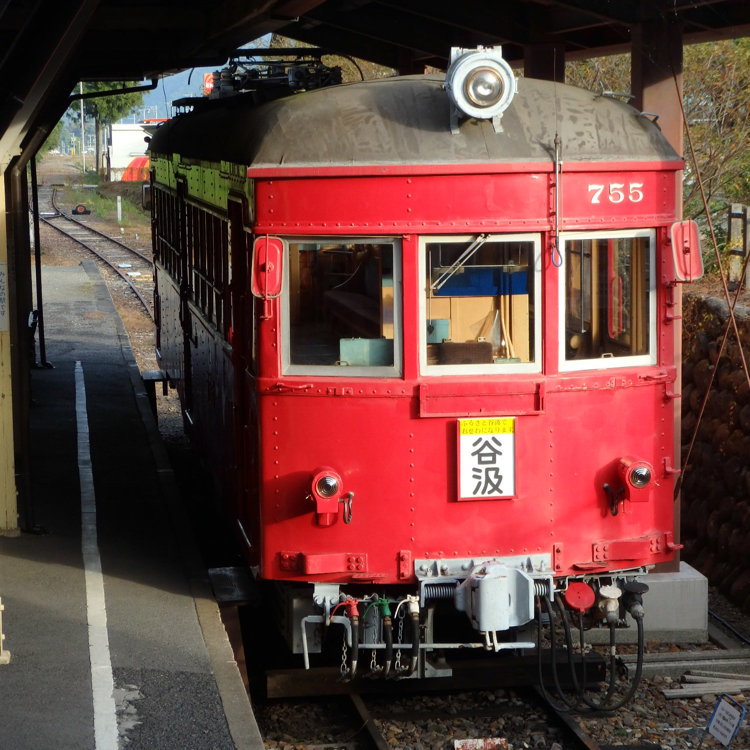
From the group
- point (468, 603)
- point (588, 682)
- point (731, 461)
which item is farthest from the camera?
point (731, 461)

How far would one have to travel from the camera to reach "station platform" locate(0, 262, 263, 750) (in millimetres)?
5566

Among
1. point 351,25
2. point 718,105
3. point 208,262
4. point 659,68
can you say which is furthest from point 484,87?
point 718,105

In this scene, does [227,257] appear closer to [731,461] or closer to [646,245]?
[646,245]

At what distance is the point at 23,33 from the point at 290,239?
2.58 m

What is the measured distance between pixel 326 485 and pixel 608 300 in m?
1.75

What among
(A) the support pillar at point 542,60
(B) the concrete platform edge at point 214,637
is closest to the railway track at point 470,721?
(B) the concrete platform edge at point 214,637

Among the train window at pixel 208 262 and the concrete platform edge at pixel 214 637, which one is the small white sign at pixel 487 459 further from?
the train window at pixel 208 262

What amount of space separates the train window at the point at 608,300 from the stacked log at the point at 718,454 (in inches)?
118

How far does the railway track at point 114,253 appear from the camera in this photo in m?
26.2

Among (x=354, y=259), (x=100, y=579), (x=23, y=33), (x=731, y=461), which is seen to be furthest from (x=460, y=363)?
(x=731, y=461)

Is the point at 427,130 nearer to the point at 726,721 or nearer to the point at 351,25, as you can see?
the point at 726,721

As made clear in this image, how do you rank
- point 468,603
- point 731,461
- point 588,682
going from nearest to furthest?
point 468,603, point 588,682, point 731,461

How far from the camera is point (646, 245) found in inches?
259

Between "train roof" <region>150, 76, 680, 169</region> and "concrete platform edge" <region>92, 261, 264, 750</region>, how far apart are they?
246 cm
